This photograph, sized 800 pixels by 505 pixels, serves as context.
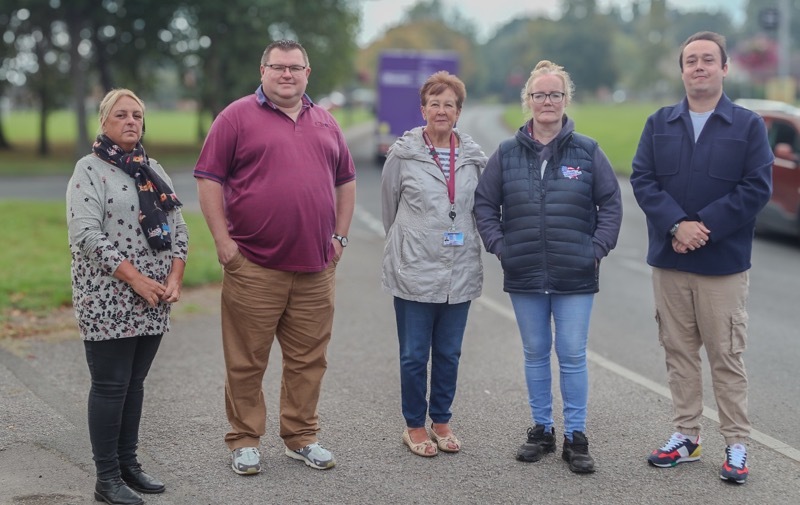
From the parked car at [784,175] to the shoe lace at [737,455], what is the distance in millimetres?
9168

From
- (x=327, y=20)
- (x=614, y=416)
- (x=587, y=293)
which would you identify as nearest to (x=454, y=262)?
(x=587, y=293)

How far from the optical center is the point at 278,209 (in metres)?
4.66

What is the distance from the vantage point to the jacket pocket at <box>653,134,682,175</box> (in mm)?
4922

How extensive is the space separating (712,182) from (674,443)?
1.37m

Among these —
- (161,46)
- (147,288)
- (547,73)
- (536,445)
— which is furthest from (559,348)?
(161,46)

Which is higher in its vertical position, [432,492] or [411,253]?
[411,253]

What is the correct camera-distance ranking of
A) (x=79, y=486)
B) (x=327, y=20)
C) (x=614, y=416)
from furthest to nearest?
(x=327, y=20)
(x=614, y=416)
(x=79, y=486)

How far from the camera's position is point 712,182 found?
4.87 meters

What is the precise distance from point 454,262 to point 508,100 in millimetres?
122393

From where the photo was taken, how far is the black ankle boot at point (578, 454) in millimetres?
4797

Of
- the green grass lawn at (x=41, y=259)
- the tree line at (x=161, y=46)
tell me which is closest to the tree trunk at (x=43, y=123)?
the tree line at (x=161, y=46)

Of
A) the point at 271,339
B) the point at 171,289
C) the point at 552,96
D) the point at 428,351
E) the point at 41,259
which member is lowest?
the point at 41,259

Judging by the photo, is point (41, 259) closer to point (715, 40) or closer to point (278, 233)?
point (278, 233)

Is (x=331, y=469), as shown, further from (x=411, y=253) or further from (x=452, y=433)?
(x=411, y=253)
